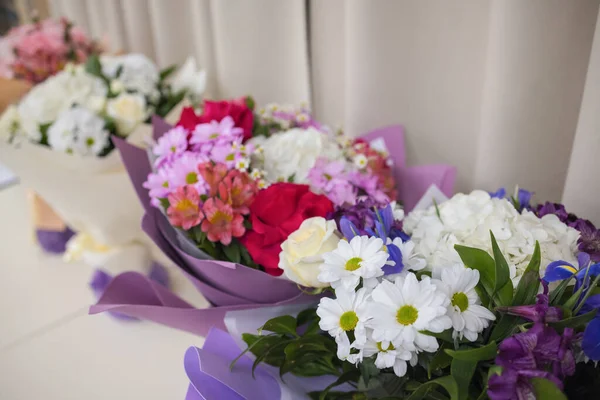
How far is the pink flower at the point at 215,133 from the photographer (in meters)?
0.67

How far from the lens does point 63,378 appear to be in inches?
28.6

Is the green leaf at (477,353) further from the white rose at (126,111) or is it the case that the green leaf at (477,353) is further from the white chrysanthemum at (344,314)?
the white rose at (126,111)

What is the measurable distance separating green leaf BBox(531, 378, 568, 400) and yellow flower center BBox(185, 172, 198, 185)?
43cm

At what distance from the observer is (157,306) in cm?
59

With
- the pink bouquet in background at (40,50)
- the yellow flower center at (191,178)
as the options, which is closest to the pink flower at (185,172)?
the yellow flower center at (191,178)

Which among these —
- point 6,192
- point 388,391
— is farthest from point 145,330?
point 6,192

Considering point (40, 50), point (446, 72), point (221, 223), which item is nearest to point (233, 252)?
point (221, 223)

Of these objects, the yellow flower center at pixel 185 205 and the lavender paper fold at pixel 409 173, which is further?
the lavender paper fold at pixel 409 173

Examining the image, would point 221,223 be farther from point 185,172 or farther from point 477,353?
point 477,353

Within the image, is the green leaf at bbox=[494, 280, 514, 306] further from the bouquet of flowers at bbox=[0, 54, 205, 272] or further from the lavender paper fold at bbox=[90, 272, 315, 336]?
the bouquet of flowers at bbox=[0, 54, 205, 272]

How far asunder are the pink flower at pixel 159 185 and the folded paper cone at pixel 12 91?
881mm

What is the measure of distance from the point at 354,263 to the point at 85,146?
0.63 meters

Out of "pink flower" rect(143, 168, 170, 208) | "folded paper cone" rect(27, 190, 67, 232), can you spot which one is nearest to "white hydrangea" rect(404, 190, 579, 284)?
"pink flower" rect(143, 168, 170, 208)

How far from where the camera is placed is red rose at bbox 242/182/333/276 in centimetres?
57
